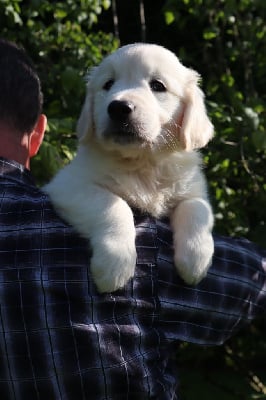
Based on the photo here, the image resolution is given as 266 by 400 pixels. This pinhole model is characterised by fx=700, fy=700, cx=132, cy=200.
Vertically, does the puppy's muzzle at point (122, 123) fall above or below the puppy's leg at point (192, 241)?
above

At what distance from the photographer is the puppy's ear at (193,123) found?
309cm

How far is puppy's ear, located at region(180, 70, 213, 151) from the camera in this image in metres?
3.09

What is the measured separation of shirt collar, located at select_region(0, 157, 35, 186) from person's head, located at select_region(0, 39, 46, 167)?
4.0 inches

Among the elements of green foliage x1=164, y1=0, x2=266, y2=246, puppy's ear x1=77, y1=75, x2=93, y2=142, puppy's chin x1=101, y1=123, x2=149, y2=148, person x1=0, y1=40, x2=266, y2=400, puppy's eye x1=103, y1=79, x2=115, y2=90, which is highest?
puppy's eye x1=103, y1=79, x2=115, y2=90

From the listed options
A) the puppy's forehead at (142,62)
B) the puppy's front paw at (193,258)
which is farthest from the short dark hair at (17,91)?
the puppy's front paw at (193,258)

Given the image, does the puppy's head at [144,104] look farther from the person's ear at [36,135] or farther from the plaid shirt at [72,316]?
the plaid shirt at [72,316]

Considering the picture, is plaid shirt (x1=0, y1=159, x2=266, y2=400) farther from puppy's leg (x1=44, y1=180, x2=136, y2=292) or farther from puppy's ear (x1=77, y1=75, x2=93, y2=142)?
puppy's ear (x1=77, y1=75, x2=93, y2=142)

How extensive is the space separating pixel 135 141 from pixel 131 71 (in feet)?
1.26

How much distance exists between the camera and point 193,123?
313cm

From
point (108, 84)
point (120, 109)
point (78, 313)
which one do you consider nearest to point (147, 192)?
point (120, 109)

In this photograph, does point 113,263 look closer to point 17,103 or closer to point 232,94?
point 17,103

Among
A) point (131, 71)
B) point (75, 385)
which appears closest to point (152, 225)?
point (75, 385)

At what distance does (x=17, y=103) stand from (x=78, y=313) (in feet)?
3.12

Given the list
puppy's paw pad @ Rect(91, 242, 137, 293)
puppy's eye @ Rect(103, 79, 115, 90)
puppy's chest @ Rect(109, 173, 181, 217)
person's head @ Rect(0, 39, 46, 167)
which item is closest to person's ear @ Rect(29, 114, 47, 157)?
person's head @ Rect(0, 39, 46, 167)
